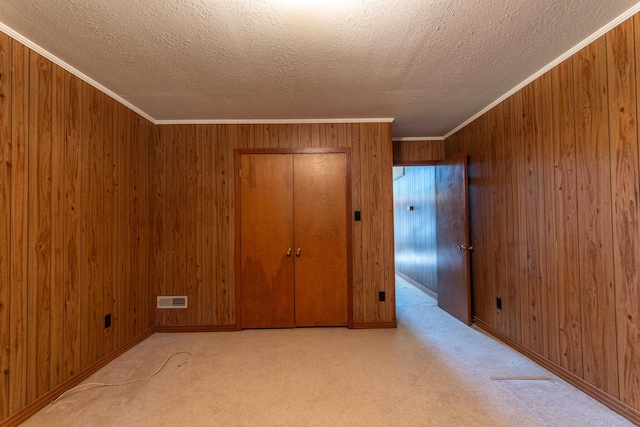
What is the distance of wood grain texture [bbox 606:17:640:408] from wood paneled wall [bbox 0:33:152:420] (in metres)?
3.58

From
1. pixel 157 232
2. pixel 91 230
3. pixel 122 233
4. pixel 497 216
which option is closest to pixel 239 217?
pixel 157 232

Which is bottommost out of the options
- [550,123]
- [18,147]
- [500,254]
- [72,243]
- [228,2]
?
[500,254]

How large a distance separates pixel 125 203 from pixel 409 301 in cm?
376

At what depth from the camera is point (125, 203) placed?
8.32 ft

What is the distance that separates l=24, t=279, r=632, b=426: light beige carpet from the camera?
1.59 metres

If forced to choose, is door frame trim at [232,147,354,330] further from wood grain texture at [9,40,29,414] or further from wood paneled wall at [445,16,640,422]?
wood grain texture at [9,40,29,414]

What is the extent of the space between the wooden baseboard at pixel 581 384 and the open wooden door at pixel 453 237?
0.60m

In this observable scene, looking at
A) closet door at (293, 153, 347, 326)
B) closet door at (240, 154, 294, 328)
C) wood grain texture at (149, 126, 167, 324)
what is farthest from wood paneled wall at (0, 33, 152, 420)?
closet door at (293, 153, 347, 326)

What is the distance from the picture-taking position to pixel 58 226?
1.87 m

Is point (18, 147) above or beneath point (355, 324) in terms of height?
above

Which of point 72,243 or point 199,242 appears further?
point 199,242

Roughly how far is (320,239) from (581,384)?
2298 mm

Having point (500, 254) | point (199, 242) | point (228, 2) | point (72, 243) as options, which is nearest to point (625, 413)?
point (500, 254)

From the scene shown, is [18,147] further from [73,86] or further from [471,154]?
[471,154]
